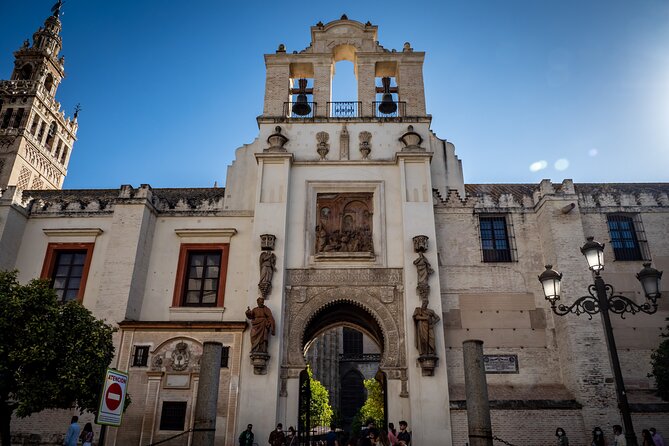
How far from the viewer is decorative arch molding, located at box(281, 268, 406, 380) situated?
15.5m

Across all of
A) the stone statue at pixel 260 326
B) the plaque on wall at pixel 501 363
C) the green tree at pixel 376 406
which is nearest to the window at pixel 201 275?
the stone statue at pixel 260 326

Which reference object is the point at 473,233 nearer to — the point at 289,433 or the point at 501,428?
the point at 501,428

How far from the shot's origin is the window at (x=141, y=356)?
15875 mm

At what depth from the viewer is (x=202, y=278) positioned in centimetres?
1772

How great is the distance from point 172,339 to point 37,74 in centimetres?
3780

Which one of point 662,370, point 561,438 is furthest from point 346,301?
point 662,370

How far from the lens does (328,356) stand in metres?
50.5

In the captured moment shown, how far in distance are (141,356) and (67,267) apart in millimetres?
4869

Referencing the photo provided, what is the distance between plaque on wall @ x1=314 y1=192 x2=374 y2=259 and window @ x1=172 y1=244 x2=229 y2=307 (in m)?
3.60

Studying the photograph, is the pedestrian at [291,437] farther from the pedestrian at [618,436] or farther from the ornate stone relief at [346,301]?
the pedestrian at [618,436]

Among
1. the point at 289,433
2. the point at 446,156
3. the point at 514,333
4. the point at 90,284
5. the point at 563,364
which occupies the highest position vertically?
the point at 446,156

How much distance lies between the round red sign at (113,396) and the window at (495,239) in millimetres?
13295

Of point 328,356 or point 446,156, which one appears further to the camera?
point 328,356

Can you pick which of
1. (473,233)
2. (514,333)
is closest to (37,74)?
(473,233)
